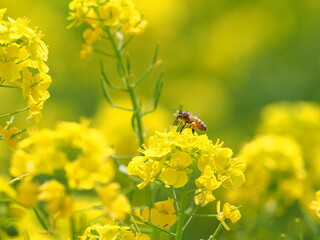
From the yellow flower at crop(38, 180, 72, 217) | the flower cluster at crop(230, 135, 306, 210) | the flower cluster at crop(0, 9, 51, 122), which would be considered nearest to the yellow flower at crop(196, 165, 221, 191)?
the yellow flower at crop(38, 180, 72, 217)

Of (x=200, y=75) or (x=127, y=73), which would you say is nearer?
(x=127, y=73)

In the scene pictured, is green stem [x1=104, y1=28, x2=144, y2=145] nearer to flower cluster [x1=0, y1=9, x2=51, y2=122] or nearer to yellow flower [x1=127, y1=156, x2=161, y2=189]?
flower cluster [x1=0, y1=9, x2=51, y2=122]

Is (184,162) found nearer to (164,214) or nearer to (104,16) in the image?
(164,214)

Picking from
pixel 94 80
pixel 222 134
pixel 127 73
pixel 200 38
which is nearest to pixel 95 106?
pixel 94 80

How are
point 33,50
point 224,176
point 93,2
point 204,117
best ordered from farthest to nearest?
point 204,117 < point 93,2 < point 33,50 < point 224,176

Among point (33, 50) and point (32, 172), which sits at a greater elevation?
point (33, 50)

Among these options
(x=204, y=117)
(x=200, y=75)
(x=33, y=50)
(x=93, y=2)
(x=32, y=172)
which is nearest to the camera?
(x=32, y=172)

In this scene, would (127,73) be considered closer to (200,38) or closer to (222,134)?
(222,134)
